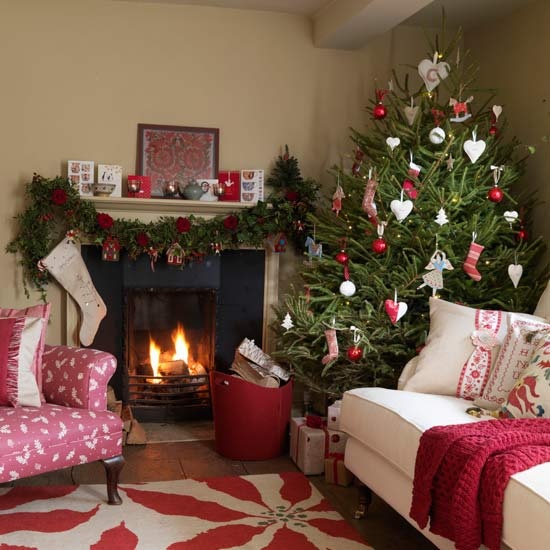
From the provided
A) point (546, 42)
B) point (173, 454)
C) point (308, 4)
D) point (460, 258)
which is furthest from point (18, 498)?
point (546, 42)

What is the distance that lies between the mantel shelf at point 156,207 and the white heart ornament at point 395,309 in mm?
1218

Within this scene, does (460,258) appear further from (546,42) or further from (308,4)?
(308,4)

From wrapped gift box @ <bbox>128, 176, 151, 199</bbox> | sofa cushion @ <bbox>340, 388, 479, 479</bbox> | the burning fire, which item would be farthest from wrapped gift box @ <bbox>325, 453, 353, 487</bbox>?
wrapped gift box @ <bbox>128, 176, 151, 199</bbox>

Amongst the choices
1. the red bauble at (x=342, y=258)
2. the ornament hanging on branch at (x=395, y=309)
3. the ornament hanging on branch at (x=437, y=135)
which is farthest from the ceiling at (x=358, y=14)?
the ornament hanging on branch at (x=395, y=309)

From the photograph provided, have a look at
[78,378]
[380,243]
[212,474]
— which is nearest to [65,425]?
[78,378]

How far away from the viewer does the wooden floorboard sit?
3.09 meters

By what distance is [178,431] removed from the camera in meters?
4.45

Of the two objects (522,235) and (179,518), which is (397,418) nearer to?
(179,518)

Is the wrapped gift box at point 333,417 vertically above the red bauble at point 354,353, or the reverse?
the red bauble at point 354,353

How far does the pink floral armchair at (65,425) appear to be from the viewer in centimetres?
291

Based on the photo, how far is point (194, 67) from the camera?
4504 millimetres

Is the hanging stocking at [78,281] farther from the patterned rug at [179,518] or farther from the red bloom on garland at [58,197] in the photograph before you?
the patterned rug at [179,518]

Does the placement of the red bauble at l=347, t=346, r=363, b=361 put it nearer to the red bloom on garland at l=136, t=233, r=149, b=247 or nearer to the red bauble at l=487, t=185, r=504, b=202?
the red bauble at l=487, t=185, r=504, b=202

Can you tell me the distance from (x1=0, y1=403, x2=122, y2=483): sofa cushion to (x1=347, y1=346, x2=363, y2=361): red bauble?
1.11 m
